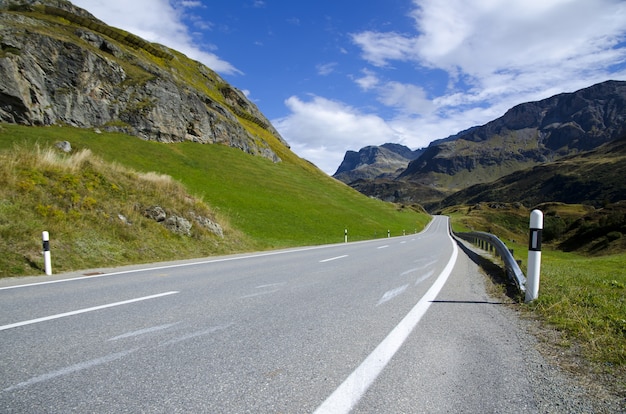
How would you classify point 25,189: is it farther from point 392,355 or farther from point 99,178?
point 392,355

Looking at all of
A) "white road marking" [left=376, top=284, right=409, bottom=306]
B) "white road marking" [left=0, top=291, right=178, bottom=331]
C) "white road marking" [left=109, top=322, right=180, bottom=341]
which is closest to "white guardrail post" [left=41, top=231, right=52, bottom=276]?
"white road marking" [left=0, top=291, right=178, bottom=331]

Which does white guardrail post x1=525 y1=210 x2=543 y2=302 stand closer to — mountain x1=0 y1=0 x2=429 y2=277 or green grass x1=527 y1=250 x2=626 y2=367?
green grass x1=527 y1=250 x2=626 y2=367

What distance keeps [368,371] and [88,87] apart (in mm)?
43595

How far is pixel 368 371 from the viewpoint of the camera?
10.1 ft

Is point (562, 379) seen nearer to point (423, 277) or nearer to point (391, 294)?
point (391, 294)

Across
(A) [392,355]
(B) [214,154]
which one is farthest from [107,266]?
(B) [214,154]

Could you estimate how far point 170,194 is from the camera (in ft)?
54.3

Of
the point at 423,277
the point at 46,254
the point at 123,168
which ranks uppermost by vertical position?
the point at 123,168

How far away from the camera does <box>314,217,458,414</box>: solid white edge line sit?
250 centimetres

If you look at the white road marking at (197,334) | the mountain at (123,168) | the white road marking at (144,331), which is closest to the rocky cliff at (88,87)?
the mountain at (123,168)

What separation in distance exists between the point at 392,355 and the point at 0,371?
3.51 metres

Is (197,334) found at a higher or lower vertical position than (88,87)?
lower

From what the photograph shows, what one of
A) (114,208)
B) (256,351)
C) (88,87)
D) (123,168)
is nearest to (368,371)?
(256,351)

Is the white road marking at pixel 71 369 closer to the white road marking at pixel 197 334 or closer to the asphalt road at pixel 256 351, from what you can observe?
the asphalt road at pixel 256 351
